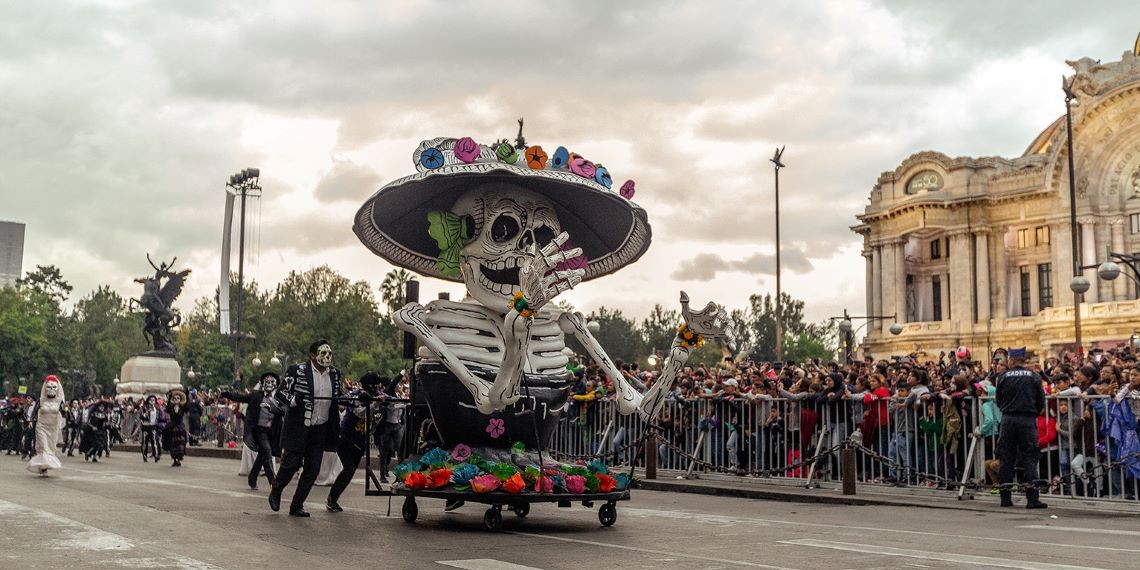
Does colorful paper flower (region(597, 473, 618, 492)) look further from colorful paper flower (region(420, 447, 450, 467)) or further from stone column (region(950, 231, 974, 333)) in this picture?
stone column (region(950, 231, 974, 333))

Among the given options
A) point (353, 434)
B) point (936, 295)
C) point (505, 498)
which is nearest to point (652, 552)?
point (505, 498)

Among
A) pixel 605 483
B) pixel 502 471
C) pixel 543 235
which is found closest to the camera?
pixel 502 471

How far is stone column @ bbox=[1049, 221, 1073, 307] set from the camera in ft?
202

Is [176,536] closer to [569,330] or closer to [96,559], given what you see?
[96,559]

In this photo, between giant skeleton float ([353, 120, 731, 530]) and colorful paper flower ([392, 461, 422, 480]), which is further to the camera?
colorful paper flower ([392, 461, 422, 480])

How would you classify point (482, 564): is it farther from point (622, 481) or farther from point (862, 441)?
point (862, 441)

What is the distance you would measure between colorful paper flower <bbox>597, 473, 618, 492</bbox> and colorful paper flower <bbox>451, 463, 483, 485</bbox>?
3.40 feet

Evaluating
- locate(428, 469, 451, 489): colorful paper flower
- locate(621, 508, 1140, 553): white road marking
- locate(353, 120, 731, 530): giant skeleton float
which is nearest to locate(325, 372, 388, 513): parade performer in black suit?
locate(353, 120, 731, 530): giant skeleton float

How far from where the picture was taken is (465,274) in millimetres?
10734

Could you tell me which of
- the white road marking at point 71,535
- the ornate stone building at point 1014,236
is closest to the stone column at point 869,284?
the ornate stone building at point 1014,236

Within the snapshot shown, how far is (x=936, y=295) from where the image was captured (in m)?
71.5

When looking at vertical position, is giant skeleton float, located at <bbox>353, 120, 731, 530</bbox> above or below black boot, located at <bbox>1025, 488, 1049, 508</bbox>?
above

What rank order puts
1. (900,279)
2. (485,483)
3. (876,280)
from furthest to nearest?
(876,280)
(900,279)
(485,483)

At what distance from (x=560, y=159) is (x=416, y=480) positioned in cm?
341
